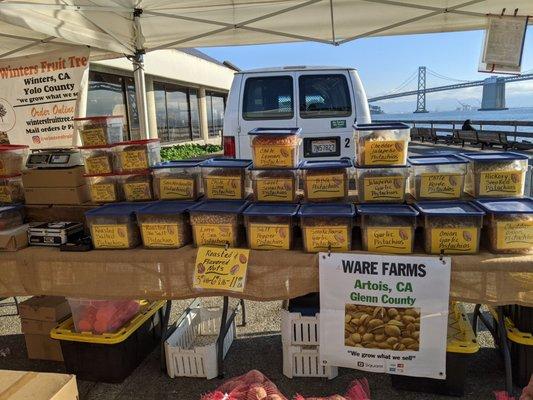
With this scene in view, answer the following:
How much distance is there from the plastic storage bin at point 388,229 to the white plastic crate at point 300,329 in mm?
693

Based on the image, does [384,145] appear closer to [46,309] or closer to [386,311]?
[386,311]

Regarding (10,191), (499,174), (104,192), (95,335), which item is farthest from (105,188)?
(499,174)

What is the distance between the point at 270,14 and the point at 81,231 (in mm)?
2402

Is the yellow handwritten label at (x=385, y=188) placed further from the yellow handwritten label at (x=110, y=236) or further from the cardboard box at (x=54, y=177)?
the cardboard box at (x=54, y=177)

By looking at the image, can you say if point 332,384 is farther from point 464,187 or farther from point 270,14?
point 270,14

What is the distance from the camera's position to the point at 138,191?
2805 millimetres

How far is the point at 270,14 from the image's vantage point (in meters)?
3.66

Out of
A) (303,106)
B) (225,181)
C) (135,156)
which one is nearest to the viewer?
(225,181)

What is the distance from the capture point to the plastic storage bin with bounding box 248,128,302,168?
247cm

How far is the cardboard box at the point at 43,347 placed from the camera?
3088mm

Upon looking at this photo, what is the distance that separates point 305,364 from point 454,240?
4.17 feet

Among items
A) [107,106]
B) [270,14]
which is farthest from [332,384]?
[107,106]

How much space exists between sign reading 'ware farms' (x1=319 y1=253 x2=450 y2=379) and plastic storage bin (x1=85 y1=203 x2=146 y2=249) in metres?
1.17

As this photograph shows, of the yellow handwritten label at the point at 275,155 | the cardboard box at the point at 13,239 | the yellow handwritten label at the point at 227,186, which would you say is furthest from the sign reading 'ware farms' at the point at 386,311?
the cardboard box at the point at 13,239
